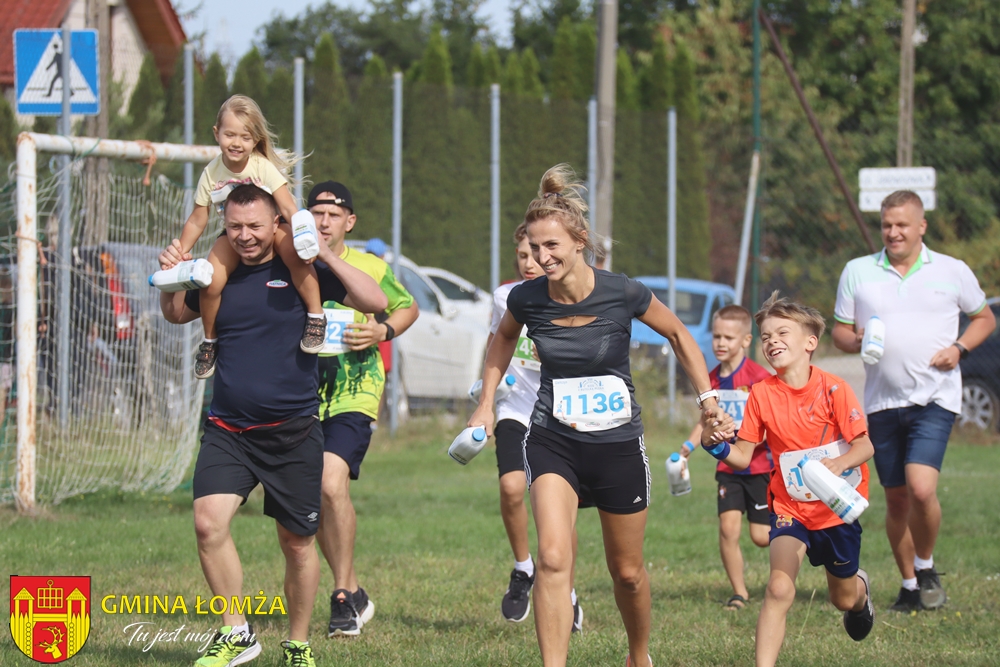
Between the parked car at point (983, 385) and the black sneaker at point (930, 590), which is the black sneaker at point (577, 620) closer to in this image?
the black sneaker at point (930, 590)

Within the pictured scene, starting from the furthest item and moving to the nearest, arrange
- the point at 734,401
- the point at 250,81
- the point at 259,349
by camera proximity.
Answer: the point at 250,81, the point at 734,401, the point at 259,349

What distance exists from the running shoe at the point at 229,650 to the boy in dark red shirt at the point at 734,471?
115 inches

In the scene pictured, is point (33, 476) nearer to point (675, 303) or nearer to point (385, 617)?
point (385, 617)

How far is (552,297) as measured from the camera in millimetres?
4797

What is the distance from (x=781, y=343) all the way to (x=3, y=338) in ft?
21.4

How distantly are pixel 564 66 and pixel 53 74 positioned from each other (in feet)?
47.3

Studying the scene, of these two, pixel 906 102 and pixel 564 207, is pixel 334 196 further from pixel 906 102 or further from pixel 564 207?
pixel 906 102

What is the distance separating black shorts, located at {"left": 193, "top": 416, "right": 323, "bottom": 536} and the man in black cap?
916 millimetres

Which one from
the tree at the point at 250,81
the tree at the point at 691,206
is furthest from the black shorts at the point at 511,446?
the tree at the point at 691,206

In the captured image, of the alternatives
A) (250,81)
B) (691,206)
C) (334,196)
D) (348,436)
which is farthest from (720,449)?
(691,206)

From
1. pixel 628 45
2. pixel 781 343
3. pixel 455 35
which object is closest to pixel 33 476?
pixel 781 343

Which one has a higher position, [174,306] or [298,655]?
[174,306]

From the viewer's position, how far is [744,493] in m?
6.91

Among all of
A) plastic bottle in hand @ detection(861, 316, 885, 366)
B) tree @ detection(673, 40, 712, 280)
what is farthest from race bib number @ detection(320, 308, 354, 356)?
tree @ detection(673, 40, 712, 280)
